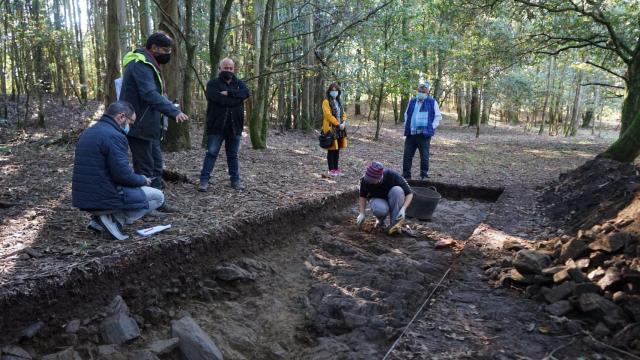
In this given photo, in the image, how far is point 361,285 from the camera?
473cm

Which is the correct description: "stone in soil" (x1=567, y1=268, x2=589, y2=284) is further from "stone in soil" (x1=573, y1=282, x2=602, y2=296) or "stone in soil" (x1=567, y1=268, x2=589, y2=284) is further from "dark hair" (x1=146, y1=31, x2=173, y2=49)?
"dark hair" (x1=146, y1=31, x2=173, y2=49)

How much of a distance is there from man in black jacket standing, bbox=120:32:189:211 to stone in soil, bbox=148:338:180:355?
7.18 ft

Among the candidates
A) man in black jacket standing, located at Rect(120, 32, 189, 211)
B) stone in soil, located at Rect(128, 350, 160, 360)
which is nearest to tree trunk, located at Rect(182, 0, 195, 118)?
man in black jacket standing, located at Rect(120, 32, 189, 211)

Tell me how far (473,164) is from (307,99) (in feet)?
21.9

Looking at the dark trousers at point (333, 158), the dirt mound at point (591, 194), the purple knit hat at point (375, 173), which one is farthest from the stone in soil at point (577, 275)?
the dark trousers at point (333, 158)

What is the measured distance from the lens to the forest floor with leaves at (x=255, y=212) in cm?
345

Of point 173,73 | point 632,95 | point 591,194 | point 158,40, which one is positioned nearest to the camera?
point 158,40

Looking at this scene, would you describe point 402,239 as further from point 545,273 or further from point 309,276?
point 545,273

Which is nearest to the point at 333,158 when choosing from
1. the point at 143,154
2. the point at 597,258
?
the point at 143,154

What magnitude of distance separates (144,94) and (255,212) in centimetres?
186

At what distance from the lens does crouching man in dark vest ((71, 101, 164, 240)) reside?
3.95 metres

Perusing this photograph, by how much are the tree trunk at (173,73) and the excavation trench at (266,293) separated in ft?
13.0

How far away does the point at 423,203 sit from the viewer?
6.83 metres

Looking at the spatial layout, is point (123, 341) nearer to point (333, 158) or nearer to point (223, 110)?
point (223, 110)
